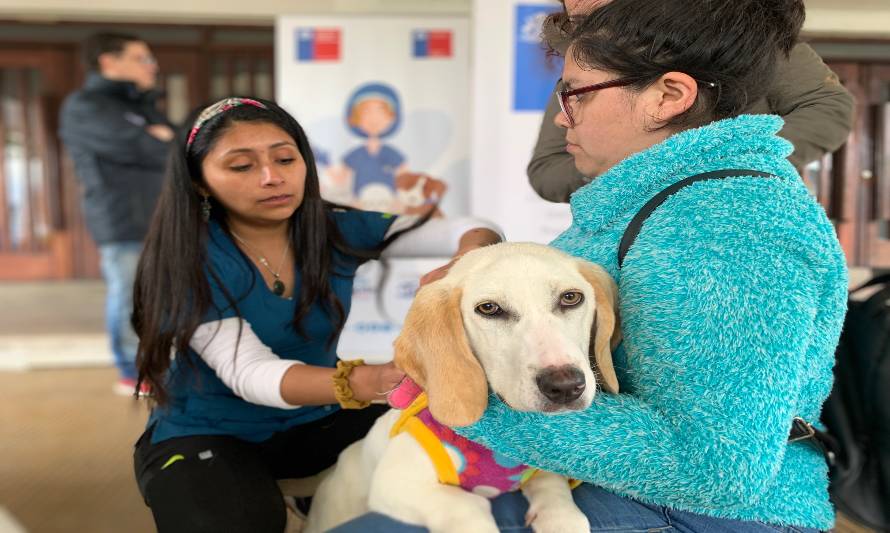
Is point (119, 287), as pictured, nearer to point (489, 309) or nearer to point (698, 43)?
point (489, 309)

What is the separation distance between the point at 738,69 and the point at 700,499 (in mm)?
536

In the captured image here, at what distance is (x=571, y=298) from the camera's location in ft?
2.73

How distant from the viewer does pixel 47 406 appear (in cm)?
363

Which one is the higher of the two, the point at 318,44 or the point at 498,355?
the point at 318,44

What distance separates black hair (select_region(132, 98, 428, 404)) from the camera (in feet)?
4.37

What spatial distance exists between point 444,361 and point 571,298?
17cm

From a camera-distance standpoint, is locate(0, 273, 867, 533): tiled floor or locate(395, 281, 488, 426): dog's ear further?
locate(0, 273, 867, 533): tiled floor

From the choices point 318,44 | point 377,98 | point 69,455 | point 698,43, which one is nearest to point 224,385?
point 698,43

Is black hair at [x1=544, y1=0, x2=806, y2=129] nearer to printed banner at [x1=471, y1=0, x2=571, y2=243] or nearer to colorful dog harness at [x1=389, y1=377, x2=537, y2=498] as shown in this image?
colorful dog harness at [x1=389, y1=377, x2=537, y2=498]

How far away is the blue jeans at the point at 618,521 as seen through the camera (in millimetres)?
866

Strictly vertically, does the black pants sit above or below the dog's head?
below

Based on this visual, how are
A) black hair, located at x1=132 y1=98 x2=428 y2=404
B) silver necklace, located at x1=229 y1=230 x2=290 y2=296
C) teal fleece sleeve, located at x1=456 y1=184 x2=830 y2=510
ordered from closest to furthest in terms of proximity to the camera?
teal fleece sleeve, located at x1=456 y1=184 x2=830 y2=510
black hair, located at x1=132 y1=98 x2=428 y2=404
silver necklace, located at x1=229 y1=230 x2=290 y2=296

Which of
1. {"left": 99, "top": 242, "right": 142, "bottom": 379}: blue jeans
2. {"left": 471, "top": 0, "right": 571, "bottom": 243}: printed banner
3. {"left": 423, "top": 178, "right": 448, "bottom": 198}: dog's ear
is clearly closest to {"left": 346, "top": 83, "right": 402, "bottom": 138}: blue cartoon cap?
{"left": 423, "top": 178, "right": 448, "bottom": 198}: dog's ear

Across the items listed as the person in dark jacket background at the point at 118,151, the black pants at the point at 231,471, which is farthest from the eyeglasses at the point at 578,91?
the person in dark jacket background at the point at 118,151
